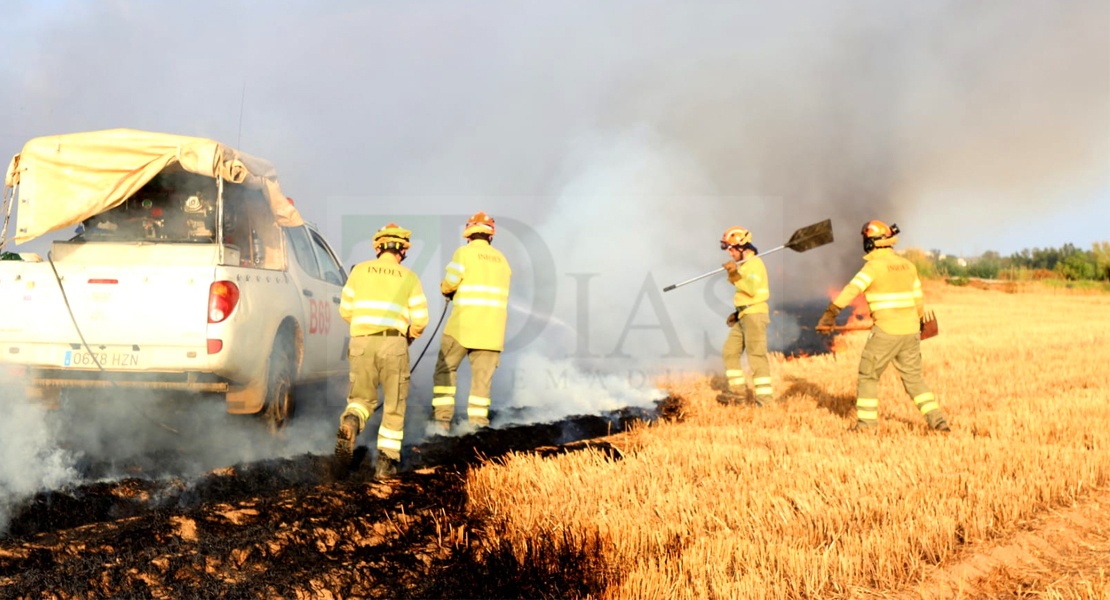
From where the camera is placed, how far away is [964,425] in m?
6.76

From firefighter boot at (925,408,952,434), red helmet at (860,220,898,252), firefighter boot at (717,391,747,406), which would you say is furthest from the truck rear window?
firefighter boot at (925,408,952,434)

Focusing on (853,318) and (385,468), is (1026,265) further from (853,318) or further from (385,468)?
(385,468)

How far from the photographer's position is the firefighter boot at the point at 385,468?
5234 mm

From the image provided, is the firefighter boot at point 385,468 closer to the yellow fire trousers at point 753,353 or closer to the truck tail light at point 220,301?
the truck tail light at point 220,301

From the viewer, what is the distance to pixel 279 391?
625 centimetres

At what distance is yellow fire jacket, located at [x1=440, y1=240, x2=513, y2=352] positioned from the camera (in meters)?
6.74

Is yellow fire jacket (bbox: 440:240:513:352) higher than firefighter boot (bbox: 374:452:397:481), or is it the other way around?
yellow fire jacket (bbox: 440:240:513:352)

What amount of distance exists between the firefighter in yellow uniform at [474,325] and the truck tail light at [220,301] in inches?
72.6

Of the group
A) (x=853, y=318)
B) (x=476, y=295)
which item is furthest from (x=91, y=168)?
(x=853, y=318)

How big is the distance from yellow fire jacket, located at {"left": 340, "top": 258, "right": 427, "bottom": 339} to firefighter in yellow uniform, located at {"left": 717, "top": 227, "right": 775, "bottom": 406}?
366cm

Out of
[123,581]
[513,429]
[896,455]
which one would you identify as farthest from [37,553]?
Result: [896,455]

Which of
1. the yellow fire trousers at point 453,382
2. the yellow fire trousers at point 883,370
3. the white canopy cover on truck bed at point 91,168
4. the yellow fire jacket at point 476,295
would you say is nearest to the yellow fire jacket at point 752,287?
the yellow fire trousers at point 883,370

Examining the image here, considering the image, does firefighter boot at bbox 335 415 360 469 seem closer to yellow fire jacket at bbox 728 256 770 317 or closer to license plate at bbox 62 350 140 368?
license plate at bbox 62 350 140 368

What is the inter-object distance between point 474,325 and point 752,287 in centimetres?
327
